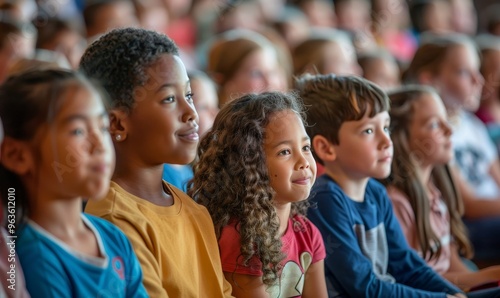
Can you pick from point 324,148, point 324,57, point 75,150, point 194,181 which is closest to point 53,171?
point 75,150

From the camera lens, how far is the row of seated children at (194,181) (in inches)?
41.6

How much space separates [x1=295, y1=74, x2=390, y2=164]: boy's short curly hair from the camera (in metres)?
1.70

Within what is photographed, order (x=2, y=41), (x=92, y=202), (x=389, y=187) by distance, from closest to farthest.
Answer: (x=92, y=202) → (x=389, y=187) → (x=2, y=41)

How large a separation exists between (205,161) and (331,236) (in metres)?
0.34

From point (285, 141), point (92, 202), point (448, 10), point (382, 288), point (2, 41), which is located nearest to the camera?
point (92, 202)

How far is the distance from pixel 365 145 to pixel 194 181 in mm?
416

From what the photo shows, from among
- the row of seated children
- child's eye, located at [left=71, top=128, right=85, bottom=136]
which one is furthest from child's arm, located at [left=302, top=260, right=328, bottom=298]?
child's eye, located at [left=71, top=128, right=85, bottom=136]

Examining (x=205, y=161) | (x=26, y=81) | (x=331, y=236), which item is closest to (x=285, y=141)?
(x=205, y=161)

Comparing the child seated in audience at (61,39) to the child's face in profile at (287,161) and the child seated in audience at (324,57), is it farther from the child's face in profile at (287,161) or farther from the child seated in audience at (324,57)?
the child's face in profile at (287,161)

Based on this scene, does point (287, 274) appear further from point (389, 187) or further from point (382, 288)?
point (389, 187)

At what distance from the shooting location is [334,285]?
5.39 ft

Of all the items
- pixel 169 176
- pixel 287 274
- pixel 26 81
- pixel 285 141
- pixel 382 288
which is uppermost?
pixel 26 81

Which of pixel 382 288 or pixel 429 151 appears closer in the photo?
pixel 382 288

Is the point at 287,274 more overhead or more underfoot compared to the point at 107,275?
more underfoot
